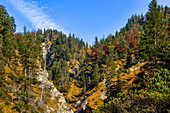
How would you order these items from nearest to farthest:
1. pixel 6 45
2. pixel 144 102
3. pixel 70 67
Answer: pixel 144 102
pixel 6 45
pixel 70 67

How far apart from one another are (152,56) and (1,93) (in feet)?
93.3

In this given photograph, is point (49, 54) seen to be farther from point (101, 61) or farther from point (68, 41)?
point (101, 61)

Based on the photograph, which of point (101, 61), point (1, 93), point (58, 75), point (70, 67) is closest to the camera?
point (1, 93)

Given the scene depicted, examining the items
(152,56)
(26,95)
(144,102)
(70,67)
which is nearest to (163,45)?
(152,56)

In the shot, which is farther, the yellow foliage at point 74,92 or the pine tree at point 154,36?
the yellow foliage at point 74,92

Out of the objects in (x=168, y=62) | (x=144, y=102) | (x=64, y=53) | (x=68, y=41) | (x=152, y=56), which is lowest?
(x=144, y=102)

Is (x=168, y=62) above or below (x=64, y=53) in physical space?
below

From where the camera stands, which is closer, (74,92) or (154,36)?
(154,36)

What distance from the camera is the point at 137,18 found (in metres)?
182

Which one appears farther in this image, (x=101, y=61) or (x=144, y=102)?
(x=101, y=61)

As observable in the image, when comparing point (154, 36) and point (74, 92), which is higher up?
point (154, 36)

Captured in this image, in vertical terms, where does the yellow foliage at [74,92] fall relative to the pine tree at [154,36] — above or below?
below

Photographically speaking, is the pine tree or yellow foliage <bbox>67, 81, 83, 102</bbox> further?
yellow foliage <bbox>67, 81, 83, 102</bbox>

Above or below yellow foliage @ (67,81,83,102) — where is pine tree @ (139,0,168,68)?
above
